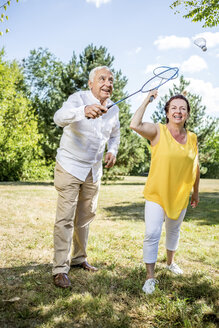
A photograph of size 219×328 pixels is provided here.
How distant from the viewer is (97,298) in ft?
9.19

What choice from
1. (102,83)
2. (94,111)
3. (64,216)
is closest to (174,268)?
(64,216)

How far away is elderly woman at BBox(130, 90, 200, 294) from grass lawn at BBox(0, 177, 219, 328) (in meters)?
0.33

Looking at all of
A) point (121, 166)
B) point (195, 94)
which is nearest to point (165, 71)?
point (121, 166)

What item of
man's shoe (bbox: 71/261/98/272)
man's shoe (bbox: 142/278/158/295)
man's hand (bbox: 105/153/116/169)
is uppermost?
man's hand (bbox: 105/153/116/169)

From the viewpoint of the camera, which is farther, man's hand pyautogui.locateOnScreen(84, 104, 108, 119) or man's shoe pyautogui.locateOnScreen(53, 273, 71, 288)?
man's shoe pyautogui.locateOnScreen(53, 273, 71, 288)

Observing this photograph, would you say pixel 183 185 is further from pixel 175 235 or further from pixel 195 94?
pixel 195 94

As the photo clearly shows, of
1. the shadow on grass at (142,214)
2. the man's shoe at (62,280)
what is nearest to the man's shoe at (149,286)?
the man's shoe at (62,280)

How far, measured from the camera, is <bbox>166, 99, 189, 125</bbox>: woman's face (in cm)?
316

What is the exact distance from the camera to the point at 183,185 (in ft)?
10.4

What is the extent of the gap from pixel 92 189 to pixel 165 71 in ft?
5.27

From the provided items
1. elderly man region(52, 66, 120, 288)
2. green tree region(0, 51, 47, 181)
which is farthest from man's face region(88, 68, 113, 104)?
green tree region(0, 51, 47, 181)

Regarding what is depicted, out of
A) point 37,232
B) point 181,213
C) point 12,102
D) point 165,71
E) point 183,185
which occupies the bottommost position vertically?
point 37,232

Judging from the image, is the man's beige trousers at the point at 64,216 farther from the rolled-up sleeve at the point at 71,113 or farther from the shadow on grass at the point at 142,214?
the shadow on grass at the point at 142,214

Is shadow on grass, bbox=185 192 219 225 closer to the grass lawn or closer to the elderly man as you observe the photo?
the grass lawn
